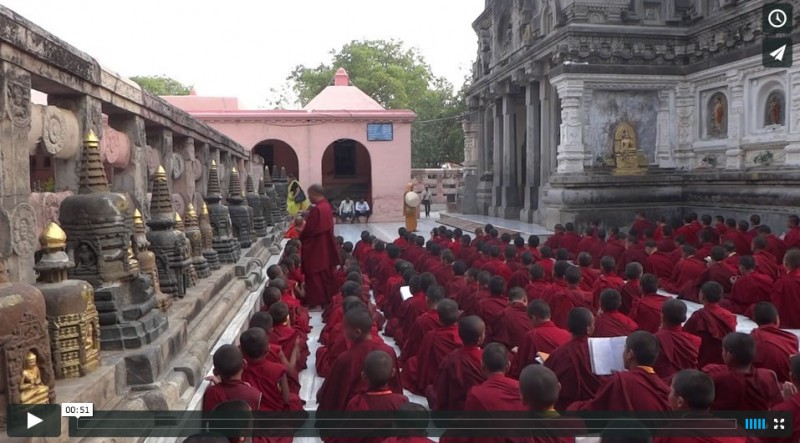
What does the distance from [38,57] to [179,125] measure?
422cm

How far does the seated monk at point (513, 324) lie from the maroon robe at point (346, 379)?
1.55 metres

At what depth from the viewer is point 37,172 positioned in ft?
38.5

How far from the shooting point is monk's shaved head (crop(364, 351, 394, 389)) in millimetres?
3344

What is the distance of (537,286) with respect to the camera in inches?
271

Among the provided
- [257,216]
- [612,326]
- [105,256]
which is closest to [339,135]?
[257,216]

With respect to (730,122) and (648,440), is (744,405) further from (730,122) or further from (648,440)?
(730,122)

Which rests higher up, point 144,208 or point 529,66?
point 529,66

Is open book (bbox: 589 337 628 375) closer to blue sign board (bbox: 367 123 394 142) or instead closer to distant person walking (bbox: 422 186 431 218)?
blue sign board (bbox: 367 123 394 142)

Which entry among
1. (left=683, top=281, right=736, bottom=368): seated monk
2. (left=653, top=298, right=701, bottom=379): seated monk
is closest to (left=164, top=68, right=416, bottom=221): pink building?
(left=683, top=281, right=736, bottom=368): seated monk

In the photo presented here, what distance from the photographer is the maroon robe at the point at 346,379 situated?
4180 mm

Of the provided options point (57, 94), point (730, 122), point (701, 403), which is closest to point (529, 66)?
point (730, 122)

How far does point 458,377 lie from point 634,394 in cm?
115

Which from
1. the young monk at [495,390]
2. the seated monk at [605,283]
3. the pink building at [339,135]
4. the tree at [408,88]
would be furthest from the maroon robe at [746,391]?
the tree at [408,88]

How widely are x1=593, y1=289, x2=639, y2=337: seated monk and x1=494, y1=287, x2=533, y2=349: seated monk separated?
55cm
